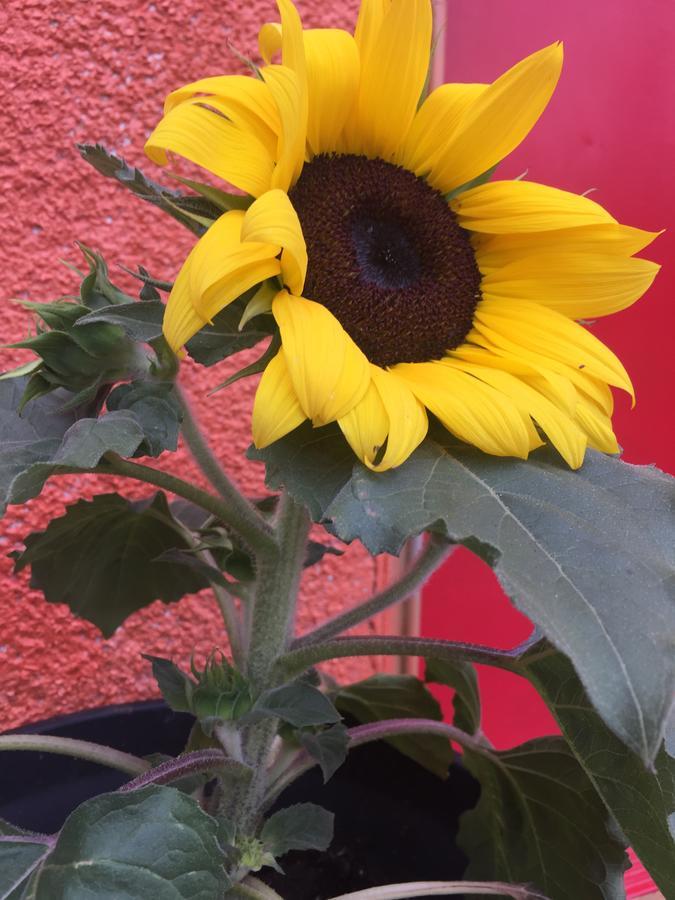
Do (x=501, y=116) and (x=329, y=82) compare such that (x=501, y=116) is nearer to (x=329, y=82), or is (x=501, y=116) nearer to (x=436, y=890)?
(x=329, y=82)

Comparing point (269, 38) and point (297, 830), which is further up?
point (269, 38)

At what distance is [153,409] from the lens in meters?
0.34

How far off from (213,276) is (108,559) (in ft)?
0.97

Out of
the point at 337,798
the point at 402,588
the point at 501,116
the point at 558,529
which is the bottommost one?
the point at 337,798

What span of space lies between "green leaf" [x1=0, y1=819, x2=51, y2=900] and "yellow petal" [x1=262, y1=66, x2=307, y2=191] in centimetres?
26

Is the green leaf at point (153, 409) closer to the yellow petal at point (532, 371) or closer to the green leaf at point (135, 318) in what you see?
the green leaf at point (135, 318)

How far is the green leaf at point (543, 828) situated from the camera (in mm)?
444

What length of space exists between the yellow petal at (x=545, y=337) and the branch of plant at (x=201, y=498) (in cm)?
13

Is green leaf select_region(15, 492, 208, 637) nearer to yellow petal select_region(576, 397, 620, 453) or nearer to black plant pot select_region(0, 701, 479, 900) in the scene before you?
black plant pot select_region(0, 701, 479, 900)

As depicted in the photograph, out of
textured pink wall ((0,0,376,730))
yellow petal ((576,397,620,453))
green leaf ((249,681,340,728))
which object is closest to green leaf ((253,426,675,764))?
yellow petal ((576,397,620,453))

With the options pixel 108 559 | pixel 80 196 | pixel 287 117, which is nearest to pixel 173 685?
pixel 108 559

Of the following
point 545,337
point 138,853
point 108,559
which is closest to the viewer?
point 138,853

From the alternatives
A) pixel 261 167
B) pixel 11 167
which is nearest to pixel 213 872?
pixel 261 167

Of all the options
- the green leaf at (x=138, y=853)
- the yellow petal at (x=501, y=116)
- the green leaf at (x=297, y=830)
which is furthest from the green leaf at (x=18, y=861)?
the yellow petal at (x=501, y=116)
